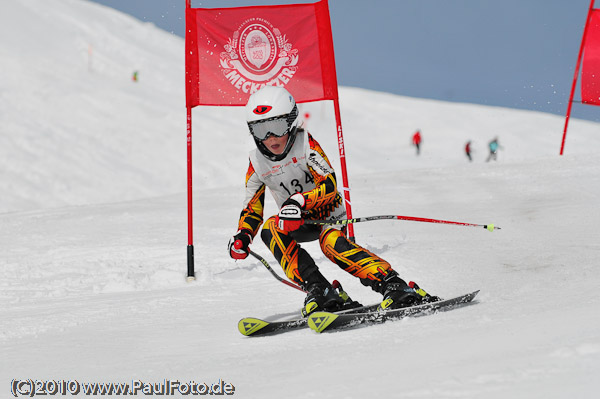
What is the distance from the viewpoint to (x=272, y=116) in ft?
13.9

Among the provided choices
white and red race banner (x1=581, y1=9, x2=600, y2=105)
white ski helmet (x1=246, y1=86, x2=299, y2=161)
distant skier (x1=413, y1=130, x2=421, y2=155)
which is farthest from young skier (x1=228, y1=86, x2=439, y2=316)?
distant skier (x1=413, y1=130, x2=421, y2=155)

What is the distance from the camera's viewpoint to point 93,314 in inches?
200

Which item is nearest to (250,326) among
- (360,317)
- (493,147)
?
(360,317)

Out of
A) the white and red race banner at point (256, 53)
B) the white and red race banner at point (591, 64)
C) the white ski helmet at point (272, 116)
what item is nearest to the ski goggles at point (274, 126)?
the white ski helmet at point (272, 116)

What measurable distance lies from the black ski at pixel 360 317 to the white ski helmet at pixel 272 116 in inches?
46.0

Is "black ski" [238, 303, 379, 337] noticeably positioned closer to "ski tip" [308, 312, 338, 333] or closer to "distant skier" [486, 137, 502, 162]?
"ski tip" [308, 312, 338, 333]

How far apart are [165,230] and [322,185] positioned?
4.98 meters

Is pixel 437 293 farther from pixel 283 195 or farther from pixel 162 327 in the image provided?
pixel 162 327

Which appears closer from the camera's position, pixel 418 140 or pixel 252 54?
pixel 252 54

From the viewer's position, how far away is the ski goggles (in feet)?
13.9

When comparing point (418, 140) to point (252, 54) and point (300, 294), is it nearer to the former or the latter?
point (252, 54)

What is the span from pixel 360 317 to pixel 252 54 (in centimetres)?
394

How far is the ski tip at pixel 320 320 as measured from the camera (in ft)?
12.1

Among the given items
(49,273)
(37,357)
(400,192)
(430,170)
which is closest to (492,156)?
(430,170)
